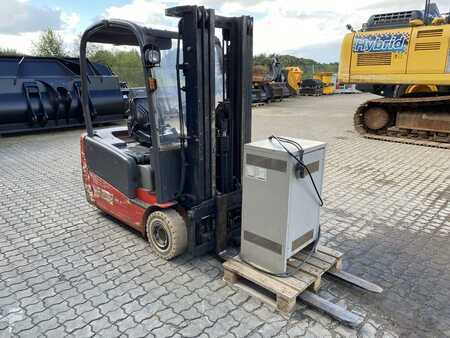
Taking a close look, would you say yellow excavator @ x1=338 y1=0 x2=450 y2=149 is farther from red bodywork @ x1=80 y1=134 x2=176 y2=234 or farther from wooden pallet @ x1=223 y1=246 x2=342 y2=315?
red bodywork @ x1=80 y1=134 x2=176 y2=234

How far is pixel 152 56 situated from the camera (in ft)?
9.34

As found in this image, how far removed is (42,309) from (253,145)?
2.04 m

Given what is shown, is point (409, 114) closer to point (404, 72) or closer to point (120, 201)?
point (404, 72)

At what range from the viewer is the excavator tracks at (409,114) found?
8625 mm

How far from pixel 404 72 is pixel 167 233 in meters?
7.71

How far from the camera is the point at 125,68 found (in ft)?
65.3

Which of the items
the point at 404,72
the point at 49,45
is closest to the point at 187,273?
the point at 404,72

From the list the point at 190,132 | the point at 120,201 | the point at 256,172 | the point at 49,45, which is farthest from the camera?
the point at 49,45

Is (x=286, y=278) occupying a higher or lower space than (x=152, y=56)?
lower

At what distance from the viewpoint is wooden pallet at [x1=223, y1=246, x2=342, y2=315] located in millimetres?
2699

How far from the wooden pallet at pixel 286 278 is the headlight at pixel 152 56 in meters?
1.75

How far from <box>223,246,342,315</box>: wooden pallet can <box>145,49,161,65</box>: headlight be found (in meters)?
1.75

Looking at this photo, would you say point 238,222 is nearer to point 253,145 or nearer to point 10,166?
point 253,145

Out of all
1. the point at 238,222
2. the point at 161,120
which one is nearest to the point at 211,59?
the point at 161,120
